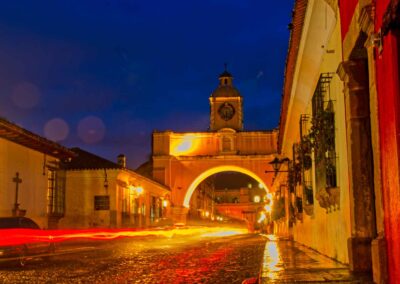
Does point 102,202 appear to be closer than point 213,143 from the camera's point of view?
Yes

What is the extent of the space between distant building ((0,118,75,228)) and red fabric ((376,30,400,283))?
18384 mm

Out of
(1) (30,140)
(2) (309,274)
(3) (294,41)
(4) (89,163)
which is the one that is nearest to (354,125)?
(2) (309,274)

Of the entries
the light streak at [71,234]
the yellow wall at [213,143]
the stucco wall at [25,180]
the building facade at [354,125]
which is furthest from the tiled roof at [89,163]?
the building facade at [354,125]

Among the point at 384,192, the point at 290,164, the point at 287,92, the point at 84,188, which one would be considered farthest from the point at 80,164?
the point at 384,192

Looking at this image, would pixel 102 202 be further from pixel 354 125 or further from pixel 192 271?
pixel 354 125

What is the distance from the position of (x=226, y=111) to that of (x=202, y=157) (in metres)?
8.52

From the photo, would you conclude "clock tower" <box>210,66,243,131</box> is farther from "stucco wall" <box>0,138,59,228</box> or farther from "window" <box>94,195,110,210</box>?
"stucco wall" <box>0,138,59,228</box>

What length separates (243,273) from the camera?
37.3ft

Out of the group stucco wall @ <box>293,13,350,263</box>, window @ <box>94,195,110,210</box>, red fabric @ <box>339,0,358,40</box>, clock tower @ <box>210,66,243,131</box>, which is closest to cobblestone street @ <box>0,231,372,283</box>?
stucco wall @ <box>293,13,350,263</box>

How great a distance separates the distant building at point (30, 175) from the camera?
23297 mm

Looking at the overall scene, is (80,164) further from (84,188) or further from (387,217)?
(387,217)

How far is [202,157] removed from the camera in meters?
59.3

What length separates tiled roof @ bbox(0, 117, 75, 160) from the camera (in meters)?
22.3

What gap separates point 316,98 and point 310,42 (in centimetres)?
127
